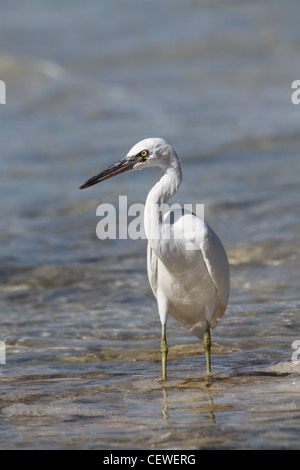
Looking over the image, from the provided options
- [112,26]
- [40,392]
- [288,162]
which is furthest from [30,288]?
[112,26]

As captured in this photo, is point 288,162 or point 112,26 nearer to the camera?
point 288,162

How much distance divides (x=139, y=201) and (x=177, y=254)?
5.86 meters

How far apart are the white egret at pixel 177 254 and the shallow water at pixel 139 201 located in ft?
1.33

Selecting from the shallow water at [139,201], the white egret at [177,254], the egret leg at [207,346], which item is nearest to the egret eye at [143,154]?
the white egret at [177,254]

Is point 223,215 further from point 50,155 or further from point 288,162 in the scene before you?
point 50,155

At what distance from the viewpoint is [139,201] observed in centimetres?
1155

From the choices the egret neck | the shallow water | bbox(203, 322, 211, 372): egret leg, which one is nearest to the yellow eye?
the egret neck

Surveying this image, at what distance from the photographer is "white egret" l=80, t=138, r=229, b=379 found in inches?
220

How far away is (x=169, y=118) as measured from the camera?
52.0ft

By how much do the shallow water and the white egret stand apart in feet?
1.33

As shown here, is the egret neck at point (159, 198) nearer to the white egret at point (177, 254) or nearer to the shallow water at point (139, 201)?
the white egret at point (177, 254)

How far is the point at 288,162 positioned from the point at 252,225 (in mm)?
3153

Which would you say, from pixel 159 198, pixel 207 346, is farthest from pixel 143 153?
pixel 207 346

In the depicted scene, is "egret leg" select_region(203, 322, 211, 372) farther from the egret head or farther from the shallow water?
the egret head
